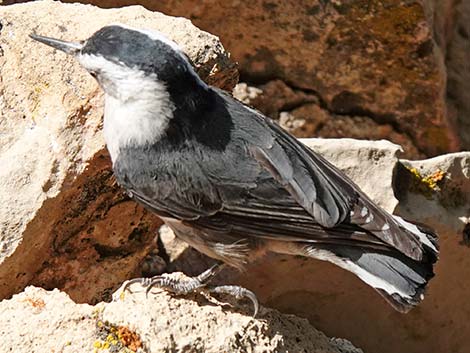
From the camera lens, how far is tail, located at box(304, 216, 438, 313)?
4148mm

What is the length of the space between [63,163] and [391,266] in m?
1.24

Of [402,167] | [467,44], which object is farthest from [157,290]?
[467,44]

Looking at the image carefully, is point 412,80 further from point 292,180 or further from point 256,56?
point 292,180

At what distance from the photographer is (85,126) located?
14.6ft

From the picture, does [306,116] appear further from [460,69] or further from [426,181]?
[426,181]

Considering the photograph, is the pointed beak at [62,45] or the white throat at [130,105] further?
the pointed beak at [62,45]

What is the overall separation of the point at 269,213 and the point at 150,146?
48cm

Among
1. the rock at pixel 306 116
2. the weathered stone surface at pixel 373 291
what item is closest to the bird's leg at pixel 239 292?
the weathered stone surface at pixel 373 291

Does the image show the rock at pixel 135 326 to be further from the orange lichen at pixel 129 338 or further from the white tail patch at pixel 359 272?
the white tail patch at pixel 359 272

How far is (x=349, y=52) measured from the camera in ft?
19.6

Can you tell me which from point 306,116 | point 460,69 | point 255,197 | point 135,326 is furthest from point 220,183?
point 460,69

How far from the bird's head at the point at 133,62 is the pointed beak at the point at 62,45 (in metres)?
0.07

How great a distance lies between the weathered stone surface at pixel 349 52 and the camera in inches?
230

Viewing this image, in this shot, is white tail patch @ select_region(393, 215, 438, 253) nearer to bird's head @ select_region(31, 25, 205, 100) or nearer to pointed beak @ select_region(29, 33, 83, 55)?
bird's head @ select_region(31, 25, 205, 100)
